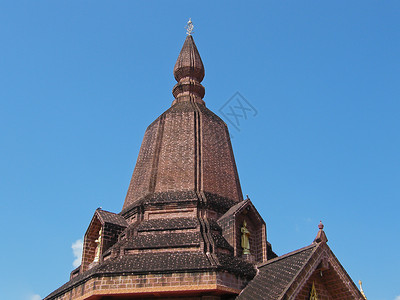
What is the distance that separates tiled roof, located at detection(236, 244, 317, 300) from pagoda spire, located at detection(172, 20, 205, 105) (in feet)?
29.7

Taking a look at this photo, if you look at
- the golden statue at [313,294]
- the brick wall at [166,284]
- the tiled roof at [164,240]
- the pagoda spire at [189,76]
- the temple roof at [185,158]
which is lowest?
the golden statue at [313,294]

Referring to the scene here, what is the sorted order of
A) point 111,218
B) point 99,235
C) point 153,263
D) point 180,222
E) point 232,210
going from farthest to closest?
point 99,235 → point 111,218 → point 232,210 → point 180,222 → point 153,263

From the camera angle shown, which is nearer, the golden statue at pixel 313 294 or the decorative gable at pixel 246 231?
the golden statue at pixel 313 294

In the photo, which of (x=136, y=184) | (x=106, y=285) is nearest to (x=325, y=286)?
(x=106, y=285)

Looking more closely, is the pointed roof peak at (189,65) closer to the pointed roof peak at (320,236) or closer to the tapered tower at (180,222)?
the tapered tower at (180,222)

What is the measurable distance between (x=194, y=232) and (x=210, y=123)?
5.65 metres

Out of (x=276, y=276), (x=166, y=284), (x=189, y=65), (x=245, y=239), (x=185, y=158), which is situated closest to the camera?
(x=276, y=276)

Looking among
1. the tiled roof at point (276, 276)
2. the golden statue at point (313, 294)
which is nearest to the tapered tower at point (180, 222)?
the tiled roof at point (276, 276)

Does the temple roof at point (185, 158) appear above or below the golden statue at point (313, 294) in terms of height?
above

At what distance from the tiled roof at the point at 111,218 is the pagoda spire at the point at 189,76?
610 centimetres

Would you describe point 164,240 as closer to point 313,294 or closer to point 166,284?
point 166,284

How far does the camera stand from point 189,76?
2178 cm

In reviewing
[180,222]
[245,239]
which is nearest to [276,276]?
[245,239]

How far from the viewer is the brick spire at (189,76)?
845 inches
